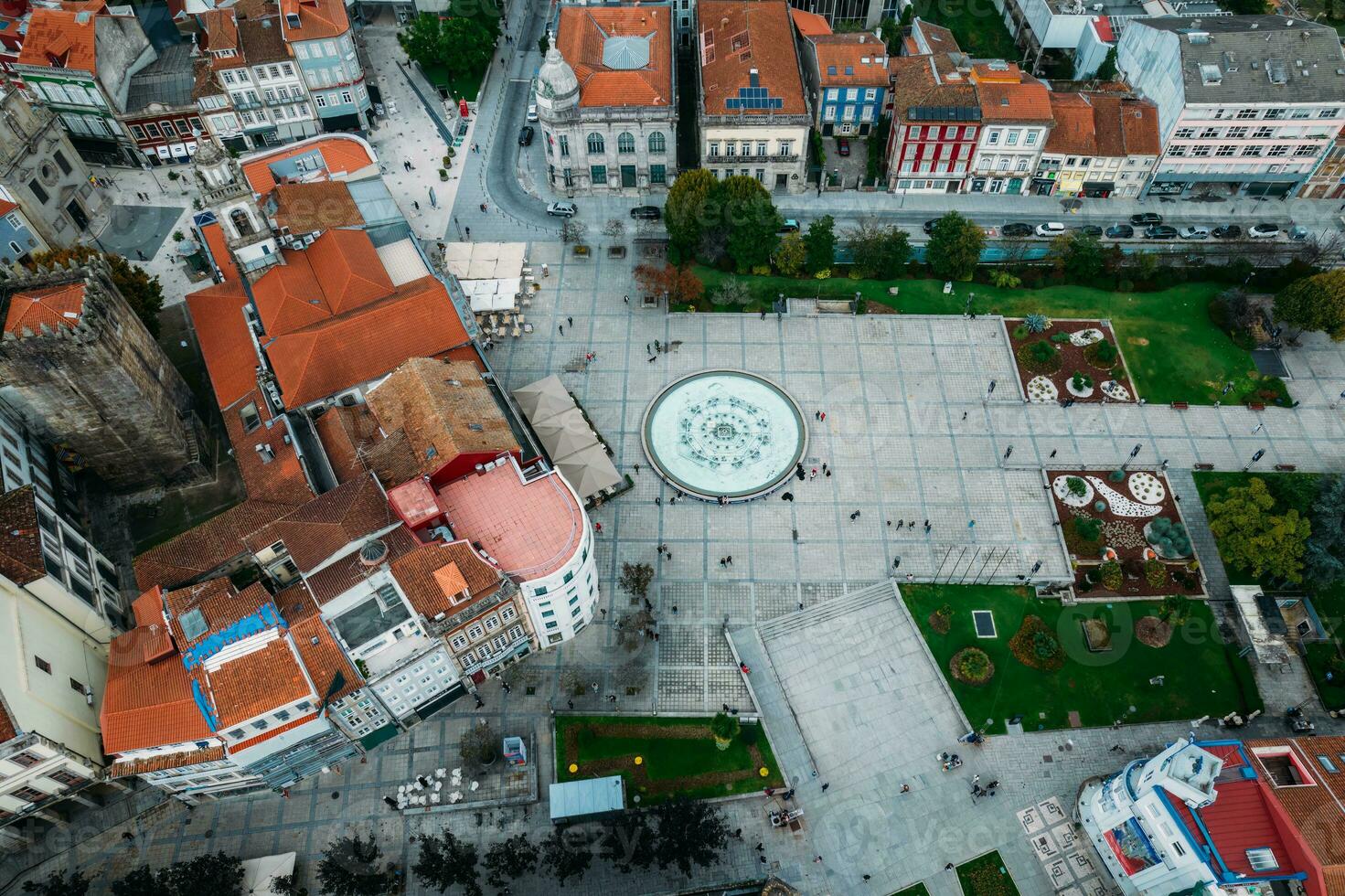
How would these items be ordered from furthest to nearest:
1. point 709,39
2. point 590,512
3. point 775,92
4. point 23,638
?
point 709,39 → point 775,92 → point 590,512 → point 23,638

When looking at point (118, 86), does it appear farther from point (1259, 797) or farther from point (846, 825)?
point (1259, 797)

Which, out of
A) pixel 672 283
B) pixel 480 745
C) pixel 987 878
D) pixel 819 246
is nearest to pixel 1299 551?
pixel 987 878

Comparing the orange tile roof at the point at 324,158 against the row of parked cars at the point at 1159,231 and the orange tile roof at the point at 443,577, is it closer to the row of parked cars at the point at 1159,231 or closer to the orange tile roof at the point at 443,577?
the orange tile roof at the point at 443,577

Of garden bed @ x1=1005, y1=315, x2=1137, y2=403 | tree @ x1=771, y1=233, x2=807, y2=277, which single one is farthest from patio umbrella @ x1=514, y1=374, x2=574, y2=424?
garden bed @ x1=1005, y1=315, x2=1137, y2=403

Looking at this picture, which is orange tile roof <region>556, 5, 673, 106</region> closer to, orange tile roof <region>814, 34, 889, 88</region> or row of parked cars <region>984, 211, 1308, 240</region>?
orange tile roof <region>814, 34, 889, 88</region>

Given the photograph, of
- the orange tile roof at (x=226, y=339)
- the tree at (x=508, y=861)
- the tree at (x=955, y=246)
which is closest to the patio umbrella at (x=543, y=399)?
the orange tile roof at (x=226, y=339)

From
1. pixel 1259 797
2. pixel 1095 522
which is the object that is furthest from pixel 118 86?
pixel 1259 797
